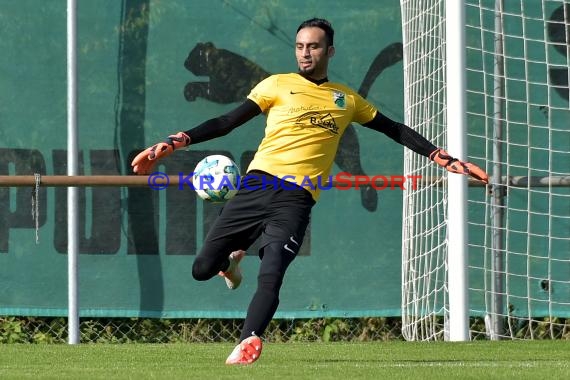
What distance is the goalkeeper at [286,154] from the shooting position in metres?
6.95

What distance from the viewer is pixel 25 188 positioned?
32.9ft

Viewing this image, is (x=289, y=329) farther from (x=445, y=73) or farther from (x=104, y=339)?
(x=445, y=73)

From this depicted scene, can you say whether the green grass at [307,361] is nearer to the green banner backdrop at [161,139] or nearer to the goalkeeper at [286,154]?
the goalkeeper at [286,154]

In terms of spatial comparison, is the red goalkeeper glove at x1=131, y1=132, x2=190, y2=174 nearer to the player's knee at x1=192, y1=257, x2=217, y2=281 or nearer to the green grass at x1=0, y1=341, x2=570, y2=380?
the player's knee at x1=192, y1=257, x2=217, y2=281

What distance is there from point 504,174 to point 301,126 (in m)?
3.25

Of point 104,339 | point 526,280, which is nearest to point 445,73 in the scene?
point 526,280

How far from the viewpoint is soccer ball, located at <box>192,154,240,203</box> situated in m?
7.31

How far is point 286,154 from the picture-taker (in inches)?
285

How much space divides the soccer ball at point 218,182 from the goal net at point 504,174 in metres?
2.86

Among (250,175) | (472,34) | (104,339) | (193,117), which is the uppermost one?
(472,34)

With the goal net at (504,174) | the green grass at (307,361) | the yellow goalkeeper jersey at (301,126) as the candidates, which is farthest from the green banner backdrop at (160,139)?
the yellow goalkeeper jersey at (301,126)

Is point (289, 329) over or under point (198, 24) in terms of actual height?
under

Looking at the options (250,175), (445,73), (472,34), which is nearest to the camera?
(250,175)

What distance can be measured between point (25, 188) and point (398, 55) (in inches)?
129
